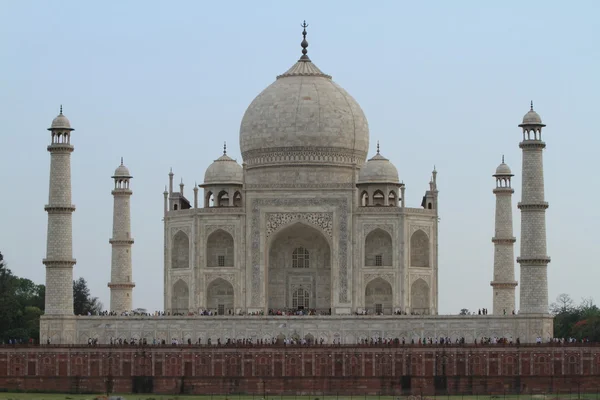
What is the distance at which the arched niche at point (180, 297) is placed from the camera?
57.8 metres

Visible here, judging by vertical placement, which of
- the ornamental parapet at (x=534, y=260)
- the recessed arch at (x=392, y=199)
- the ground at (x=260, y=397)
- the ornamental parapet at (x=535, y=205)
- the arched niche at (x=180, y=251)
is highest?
the recessed arch at (x=392, y=199)

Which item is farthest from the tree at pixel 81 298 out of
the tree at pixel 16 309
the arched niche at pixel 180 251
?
the arched niche at pixel 180 251

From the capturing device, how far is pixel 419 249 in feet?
190

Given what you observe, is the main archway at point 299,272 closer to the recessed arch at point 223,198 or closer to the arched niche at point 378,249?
the arched niche at point 378,249

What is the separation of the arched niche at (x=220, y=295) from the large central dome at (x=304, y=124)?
184 inches

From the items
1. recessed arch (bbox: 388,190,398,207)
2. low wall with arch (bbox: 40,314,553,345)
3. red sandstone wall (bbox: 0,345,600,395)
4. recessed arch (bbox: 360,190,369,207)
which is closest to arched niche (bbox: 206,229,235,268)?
low wall with arch (bbox: 40,314,553,345)

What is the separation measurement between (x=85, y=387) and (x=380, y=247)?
37.7 ft

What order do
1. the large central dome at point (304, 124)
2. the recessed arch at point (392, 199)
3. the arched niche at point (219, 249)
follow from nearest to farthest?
1. the arched niche at point (219, 249)
2. the recessed arch at point (392, 199)
3. the large central dome at point (304, 124)

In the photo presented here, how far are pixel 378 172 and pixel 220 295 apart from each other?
20.9ft

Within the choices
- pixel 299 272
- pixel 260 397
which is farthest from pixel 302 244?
pixel 260 397

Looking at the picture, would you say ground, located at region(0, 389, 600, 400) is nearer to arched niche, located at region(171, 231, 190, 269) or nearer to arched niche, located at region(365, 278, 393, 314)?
arched niche, located at region(365, 278, 393, 314)

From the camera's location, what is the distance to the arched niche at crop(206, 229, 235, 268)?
189ft

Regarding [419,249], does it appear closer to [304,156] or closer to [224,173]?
[304,156]

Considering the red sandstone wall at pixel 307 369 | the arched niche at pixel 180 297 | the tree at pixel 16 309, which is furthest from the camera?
the tree at pixel 16 309
